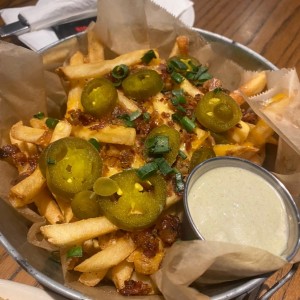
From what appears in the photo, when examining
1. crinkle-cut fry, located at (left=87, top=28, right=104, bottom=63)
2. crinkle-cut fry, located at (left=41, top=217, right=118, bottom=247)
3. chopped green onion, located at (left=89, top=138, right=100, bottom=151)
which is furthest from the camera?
crinkle-cut fry, located at (left=87, top=28, right=104, bottom=63)

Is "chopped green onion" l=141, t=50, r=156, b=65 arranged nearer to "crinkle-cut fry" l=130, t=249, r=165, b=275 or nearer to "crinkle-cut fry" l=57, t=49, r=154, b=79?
"crinkle-cut fry" l=57, t=49, r=154, b=79

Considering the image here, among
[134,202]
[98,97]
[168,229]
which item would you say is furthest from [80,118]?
[168,229]

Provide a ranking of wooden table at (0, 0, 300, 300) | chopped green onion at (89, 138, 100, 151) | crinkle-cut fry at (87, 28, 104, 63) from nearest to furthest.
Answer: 1. chopped green onion at (89, 138, 100, 151)
2. crinkle-cut fry at (87, 28, 104, 63)
3. wooden table at (0, 0, 300, 300)

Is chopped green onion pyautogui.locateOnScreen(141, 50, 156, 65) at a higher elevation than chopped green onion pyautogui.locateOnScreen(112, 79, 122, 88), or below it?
higher

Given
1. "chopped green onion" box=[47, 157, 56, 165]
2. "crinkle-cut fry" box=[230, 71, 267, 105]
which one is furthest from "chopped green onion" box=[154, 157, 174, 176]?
"crinkle-cut fry" box=[230, 71, 267, 105]

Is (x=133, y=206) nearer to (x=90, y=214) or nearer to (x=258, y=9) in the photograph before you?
(x=90, y=214)

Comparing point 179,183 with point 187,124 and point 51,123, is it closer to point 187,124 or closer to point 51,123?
point 187,124

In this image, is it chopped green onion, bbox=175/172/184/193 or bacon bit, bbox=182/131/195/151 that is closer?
chopped green onion, bbox=175/172/184/193
